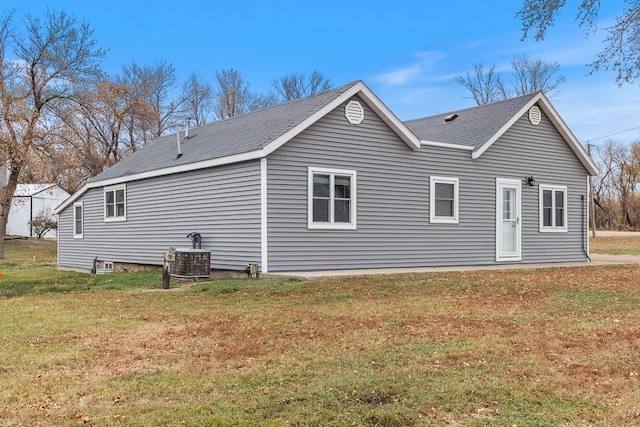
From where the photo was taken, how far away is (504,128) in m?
16.2

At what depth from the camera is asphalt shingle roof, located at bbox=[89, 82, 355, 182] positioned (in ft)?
42.9

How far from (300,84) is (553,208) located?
103 ft

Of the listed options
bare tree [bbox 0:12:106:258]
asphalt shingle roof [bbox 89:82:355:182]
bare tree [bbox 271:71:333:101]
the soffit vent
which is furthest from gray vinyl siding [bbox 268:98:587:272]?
bare tree [bbox 271:71:333:101]

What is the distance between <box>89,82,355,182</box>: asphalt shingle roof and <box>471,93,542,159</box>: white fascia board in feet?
14.1

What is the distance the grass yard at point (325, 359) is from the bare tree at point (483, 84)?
38.3 m

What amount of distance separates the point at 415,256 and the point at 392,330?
854 centimetres

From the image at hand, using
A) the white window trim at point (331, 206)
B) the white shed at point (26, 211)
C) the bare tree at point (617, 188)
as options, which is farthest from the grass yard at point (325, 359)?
the bare tree at point (617, 188)

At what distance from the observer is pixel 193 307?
8.50 metres

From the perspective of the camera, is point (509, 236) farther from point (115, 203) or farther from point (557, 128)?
point (115, 203)

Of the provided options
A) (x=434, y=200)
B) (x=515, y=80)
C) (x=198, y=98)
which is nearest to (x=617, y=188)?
(x=515, y=80)

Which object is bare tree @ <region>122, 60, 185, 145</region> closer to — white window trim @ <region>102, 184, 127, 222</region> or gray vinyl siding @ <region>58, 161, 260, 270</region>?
gray vinyl siding @ <region>58, 161, 260, 270</region>

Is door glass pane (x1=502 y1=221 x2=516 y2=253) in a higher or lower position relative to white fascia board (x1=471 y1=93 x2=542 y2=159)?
lower

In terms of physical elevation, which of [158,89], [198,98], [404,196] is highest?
[198,98]

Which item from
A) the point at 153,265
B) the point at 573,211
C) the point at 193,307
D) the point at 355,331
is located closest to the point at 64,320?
the point at 193,307
